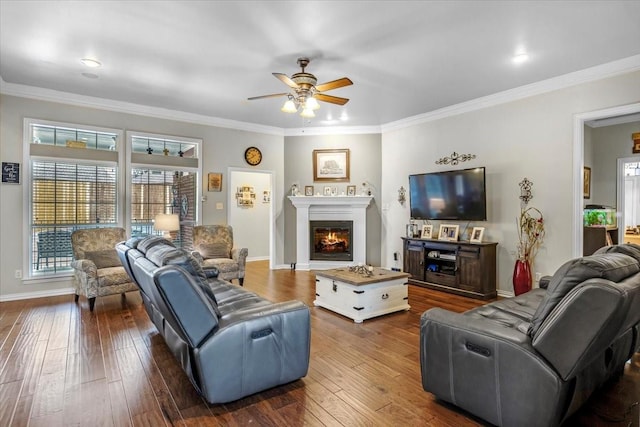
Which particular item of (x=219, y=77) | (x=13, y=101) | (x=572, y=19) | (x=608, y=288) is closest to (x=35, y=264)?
(x=13, y=101)

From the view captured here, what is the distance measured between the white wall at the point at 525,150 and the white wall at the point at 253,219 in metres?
4.03

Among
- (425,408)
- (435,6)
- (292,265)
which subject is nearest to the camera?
(425,408)

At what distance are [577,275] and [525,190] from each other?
343 cm

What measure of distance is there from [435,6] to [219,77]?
106 inches

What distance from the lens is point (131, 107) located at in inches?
215

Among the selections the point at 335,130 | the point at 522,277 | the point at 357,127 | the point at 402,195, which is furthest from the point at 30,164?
the point at 522,277

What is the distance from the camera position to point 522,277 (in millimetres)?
4480

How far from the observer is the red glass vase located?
4.48m

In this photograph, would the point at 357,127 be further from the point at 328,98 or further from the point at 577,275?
the point at 577,275

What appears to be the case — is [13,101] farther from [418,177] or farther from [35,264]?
[418,177]

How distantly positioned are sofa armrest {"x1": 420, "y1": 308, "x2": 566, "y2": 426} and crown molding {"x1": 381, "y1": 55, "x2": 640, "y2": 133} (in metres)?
3.79

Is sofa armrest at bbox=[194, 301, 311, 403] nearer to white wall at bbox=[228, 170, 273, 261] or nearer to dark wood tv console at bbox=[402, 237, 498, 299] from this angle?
dark wood tv console at bbox=[402, 237, 498, 299]

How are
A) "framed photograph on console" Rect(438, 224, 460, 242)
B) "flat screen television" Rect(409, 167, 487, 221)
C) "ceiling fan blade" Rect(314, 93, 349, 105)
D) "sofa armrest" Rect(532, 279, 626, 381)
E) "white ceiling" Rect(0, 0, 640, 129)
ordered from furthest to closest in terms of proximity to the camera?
"framed photograph on console" Rect(438, 224, 460, 242), "flat screen television" Rect(409, 167, 487, 221), "ceiling fan blade" Rect(314, 93, 349, 105), "white ceiling" Rect(0, 0, 640, 129), "sofa armrest" Rect(532, 279, 626, 381)

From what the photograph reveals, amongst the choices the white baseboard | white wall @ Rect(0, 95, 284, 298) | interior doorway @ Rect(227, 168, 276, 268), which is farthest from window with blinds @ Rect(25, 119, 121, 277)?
interior doorway @ Rect(227, 168, 276, 268)
